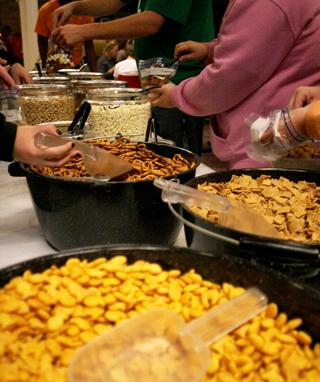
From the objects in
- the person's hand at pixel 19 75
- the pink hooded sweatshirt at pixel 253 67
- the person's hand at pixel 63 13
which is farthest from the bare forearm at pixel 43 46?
the pink hooded sweatshirt at pixel 253 67

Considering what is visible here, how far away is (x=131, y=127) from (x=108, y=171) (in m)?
0.36

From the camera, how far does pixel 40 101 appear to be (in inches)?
52.1

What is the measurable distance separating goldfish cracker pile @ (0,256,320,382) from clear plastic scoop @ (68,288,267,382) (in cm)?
3

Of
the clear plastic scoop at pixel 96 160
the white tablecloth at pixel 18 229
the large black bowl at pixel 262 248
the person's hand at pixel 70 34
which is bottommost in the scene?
the white tablecloth at pixel 18 229

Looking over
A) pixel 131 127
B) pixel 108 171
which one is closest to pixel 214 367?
pixel 108 171

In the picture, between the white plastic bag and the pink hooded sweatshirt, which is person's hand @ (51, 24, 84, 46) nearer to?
the pink hooded sweatshirt

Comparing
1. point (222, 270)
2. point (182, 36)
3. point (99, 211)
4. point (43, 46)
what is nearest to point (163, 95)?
point (182, 36)

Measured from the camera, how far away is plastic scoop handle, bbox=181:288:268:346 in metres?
0.48

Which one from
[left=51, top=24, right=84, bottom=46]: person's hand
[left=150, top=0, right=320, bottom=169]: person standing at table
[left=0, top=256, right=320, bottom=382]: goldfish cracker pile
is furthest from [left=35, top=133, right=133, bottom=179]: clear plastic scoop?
[left=51, top=24, right=84, bottom=46]: person's hand

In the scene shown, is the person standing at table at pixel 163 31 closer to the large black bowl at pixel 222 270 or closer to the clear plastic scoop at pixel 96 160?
the clear plastic scoop at pixel 96 160

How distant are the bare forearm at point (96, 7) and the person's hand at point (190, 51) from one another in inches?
34.0

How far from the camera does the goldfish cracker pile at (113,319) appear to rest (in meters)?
0.48

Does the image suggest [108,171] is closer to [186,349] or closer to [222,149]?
[186,349]

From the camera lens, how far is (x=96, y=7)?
2477 mm
